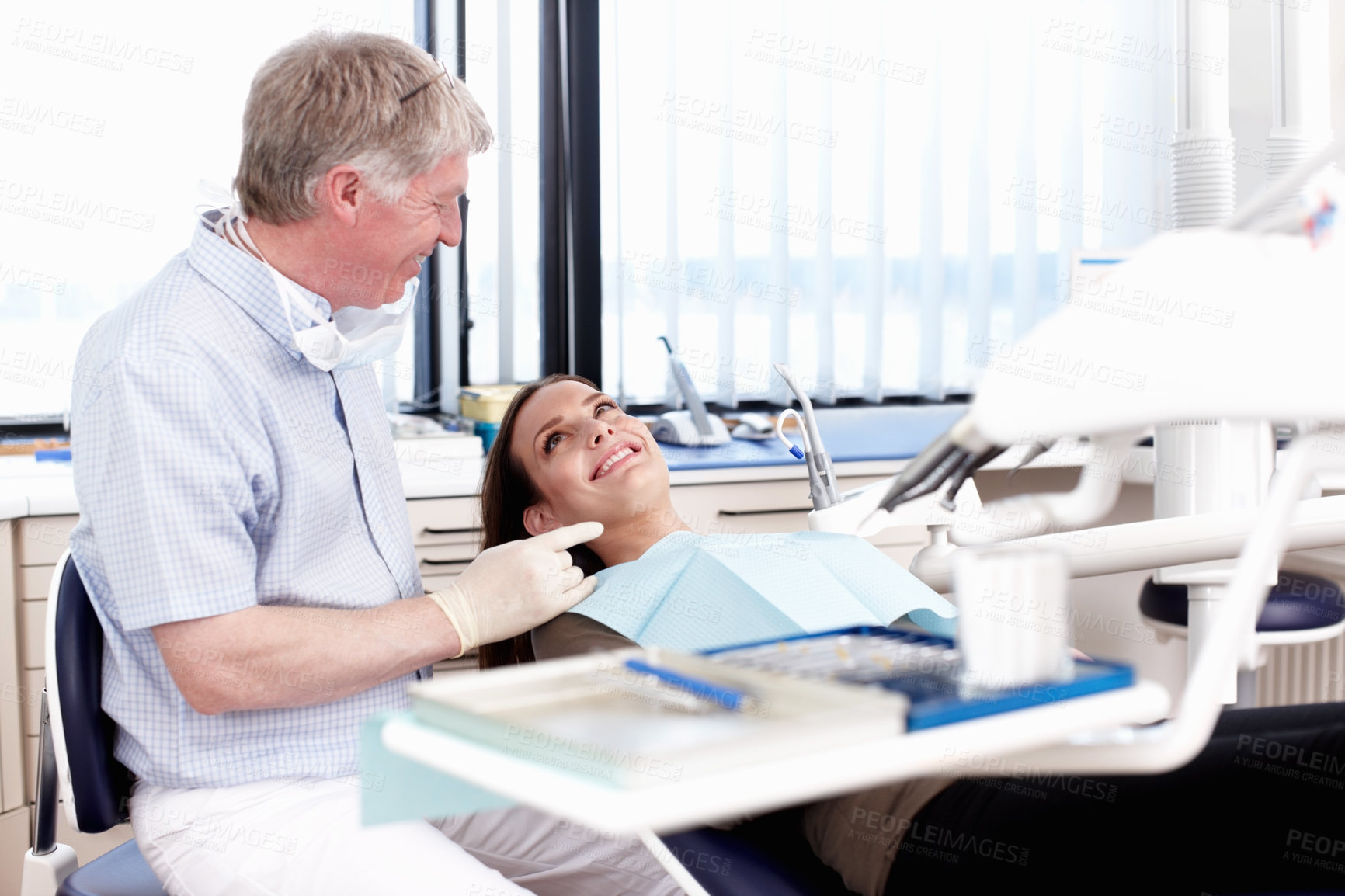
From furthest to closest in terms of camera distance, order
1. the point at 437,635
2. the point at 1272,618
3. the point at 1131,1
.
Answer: the point at 1131,1, the point at 1272,618, the point at 437,635

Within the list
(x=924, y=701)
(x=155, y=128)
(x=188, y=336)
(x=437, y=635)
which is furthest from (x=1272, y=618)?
(x=155, y=128)

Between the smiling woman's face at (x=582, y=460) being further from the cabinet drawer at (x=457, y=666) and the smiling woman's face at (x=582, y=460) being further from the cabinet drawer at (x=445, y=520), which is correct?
the cabinet drawer at (x=457, y=666)

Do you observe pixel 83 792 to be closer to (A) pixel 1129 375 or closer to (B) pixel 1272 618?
(A) pixel 1129 375

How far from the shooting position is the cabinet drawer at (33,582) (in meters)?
1.96

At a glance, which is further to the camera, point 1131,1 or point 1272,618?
point 1131,1

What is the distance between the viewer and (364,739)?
0.71 metres

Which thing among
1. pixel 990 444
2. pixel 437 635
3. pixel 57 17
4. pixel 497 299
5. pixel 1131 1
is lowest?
pixel 437 635

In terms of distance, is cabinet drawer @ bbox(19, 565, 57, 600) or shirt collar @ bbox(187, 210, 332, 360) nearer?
shirt collar @ bbox(187, 210, 332, 360)

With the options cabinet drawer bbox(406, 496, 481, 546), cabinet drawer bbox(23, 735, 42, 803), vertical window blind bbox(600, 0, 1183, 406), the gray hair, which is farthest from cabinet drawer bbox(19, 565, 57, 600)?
vertical window blind bbox(600, 0, 1183, 406)

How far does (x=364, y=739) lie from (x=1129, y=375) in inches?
19.2

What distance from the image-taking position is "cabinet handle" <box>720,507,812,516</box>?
2410mm

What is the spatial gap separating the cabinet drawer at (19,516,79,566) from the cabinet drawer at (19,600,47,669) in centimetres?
7

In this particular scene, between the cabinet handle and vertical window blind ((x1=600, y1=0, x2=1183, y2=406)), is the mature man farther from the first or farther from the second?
vertical window blind ((x1=600, y1=0, x2=1183, y2=406))

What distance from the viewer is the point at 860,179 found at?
10.5 ft
